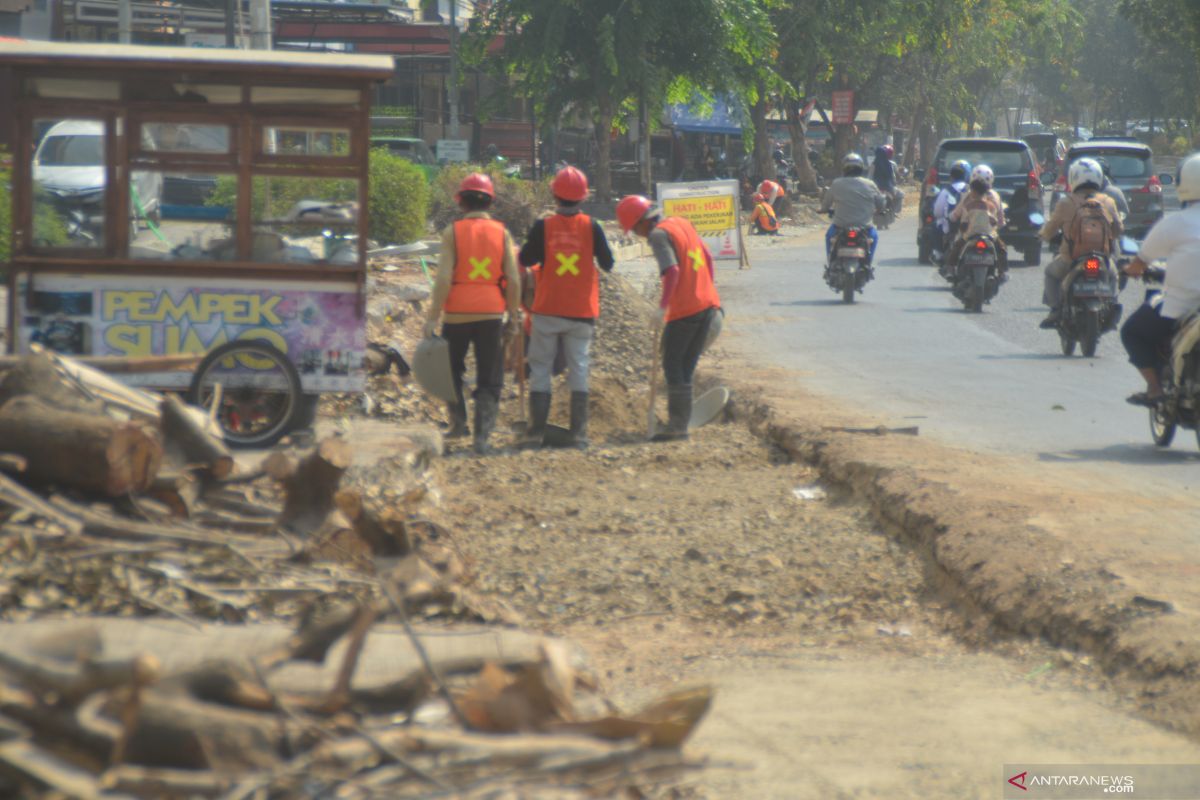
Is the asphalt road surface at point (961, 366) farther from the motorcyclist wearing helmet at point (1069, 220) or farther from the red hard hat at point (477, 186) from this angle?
the red hard hat at point (477, 186)

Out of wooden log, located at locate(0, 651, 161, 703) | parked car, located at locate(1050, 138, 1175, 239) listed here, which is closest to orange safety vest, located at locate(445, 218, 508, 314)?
wooden log, located at locate(0, 651, 161, 703)

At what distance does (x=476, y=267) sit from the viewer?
9508 mm

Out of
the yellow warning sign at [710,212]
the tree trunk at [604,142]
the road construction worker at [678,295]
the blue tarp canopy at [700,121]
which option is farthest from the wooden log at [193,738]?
the blue tarp canopy at [700,121]

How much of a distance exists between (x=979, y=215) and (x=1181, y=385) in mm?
9243

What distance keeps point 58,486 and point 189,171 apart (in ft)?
11.3

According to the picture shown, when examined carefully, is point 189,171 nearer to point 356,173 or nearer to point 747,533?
point 356,173

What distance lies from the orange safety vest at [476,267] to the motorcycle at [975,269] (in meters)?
9.53

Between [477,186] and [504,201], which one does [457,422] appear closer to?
[477,186]

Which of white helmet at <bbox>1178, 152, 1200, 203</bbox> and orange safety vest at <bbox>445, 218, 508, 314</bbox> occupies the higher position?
white helmet at <bbox>1178, 152, 1200, 203</bbox>

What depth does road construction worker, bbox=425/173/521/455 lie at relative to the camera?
946 cm

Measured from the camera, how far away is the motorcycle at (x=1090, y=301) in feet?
45.7

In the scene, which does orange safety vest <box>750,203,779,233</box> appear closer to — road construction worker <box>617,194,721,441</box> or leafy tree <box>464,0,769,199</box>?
leafy tree <box>464,0,769,199</box>

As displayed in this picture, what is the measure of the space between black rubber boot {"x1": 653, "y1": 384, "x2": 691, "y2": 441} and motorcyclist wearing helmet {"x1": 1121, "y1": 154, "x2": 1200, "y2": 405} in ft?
9.06

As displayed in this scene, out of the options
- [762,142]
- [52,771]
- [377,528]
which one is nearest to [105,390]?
[377,528]
